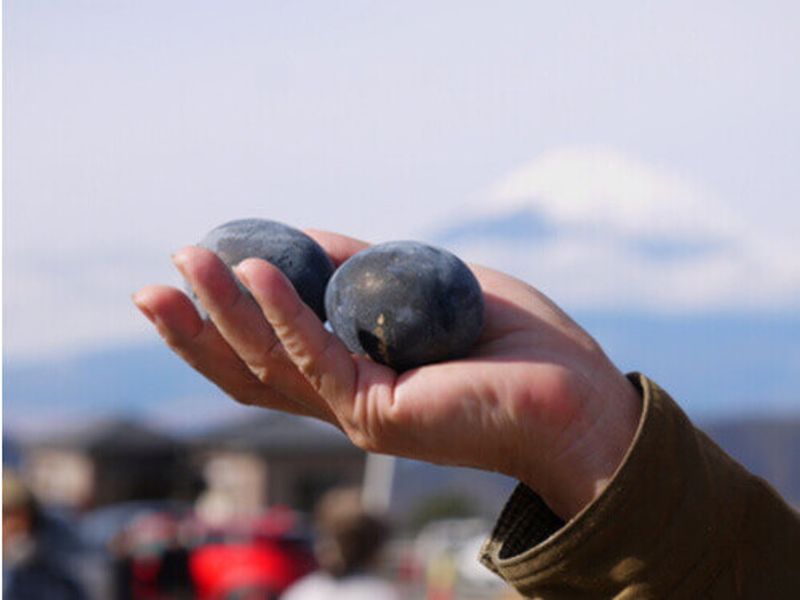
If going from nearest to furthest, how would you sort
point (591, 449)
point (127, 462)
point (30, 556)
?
point (591, 449)
point (30, 556)
point (127, 462)

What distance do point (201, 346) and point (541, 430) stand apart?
0.43 meters

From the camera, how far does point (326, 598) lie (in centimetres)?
571

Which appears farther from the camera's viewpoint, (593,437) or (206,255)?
(593,437)

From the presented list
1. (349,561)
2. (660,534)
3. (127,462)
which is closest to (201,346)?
(660,534)

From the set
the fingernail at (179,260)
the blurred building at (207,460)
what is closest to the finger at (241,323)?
the fingernail at (179,260)

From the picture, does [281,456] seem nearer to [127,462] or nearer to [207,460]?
[207,460]

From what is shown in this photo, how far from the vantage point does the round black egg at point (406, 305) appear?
76.8 inches

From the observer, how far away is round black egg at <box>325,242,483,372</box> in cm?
195

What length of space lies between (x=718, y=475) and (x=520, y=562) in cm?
28

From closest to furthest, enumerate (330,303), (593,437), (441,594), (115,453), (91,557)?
1. (593,437)
2. (330,303)
3. (91,557)
4. (441,594)
5. (115,453)

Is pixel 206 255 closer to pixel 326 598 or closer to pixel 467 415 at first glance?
pixel 467 415

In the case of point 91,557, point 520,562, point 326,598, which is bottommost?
point 91,557

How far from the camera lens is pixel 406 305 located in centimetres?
202

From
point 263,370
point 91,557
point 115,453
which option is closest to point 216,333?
point 263,370
